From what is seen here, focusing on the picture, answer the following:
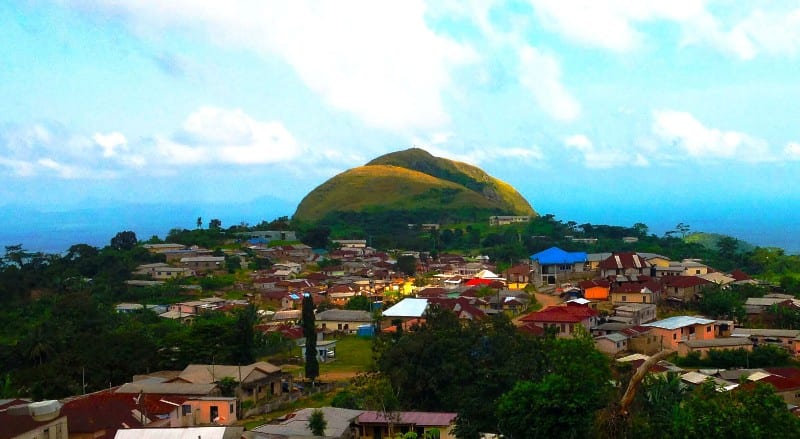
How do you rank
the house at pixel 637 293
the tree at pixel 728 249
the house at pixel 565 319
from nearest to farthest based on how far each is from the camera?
1. the house at pixel 565 319
2. the house at pixel 637 293
3. the tree at pixel 728 249

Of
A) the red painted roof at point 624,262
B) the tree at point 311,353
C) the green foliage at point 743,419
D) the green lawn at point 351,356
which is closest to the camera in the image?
the green foliage at point 743,419

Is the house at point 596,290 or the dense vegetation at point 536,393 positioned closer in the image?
the dense vegetation at point 536,393

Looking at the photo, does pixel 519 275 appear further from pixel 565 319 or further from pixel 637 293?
pixel 565 319

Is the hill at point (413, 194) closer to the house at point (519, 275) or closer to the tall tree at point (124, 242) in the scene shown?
the tall tree at point (124, 242)

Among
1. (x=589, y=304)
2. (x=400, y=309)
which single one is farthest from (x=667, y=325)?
(x=400, y=309)

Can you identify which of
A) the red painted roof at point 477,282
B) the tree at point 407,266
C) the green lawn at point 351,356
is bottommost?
the green lawn at point 351,356

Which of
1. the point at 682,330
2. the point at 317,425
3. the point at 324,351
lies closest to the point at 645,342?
the point at 682,330

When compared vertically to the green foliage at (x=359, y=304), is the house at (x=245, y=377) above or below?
below

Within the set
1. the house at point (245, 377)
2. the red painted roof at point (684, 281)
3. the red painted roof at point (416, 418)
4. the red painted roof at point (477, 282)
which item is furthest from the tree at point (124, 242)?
the red painted roof at point (416, 418)
